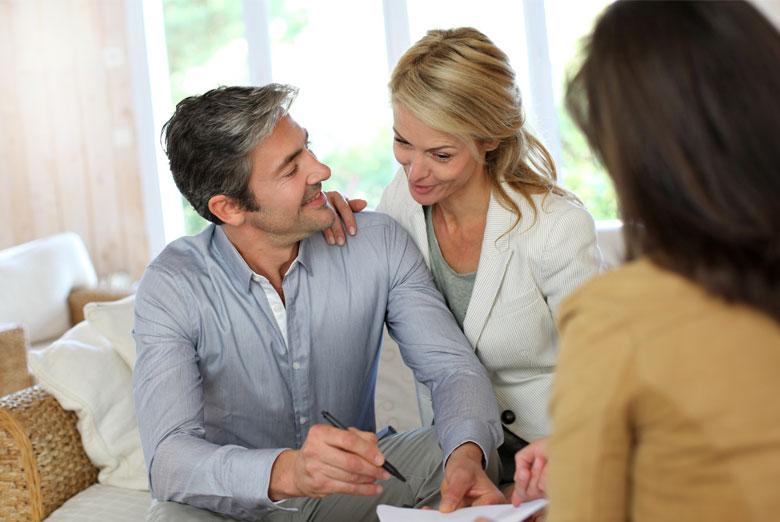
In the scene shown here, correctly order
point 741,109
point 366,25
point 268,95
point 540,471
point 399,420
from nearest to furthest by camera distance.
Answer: point 741,109 → point 540,471 → point 268,95 → point 399,420 → point 366,25

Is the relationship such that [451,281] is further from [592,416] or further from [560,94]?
[560,94]

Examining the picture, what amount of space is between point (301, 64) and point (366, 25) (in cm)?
40

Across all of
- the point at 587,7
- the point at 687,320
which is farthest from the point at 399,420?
the point at 587,7

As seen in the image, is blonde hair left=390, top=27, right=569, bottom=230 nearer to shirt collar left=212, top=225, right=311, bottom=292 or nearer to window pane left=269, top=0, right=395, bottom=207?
shirt collar left=212, top=225, right=311, bottom=292

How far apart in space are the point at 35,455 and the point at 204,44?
3766 millimetres

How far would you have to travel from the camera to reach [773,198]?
35.3 inches

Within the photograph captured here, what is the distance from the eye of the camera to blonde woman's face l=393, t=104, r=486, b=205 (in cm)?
202

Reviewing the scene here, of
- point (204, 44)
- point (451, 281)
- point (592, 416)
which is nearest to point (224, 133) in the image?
point (451, 281)

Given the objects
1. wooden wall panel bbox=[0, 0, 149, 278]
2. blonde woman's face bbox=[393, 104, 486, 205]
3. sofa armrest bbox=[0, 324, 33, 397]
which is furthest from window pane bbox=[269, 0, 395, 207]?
blonde woman's face bbox=[393, 104, 486, 205]

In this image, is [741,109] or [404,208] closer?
[741,109]

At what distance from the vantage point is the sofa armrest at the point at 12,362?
9.54ft

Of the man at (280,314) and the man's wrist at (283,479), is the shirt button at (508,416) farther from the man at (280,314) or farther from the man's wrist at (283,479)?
the man's wrist at (283,479)

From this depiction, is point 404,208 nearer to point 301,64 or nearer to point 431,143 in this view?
point 431,143

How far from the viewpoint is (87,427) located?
87.7 inches
